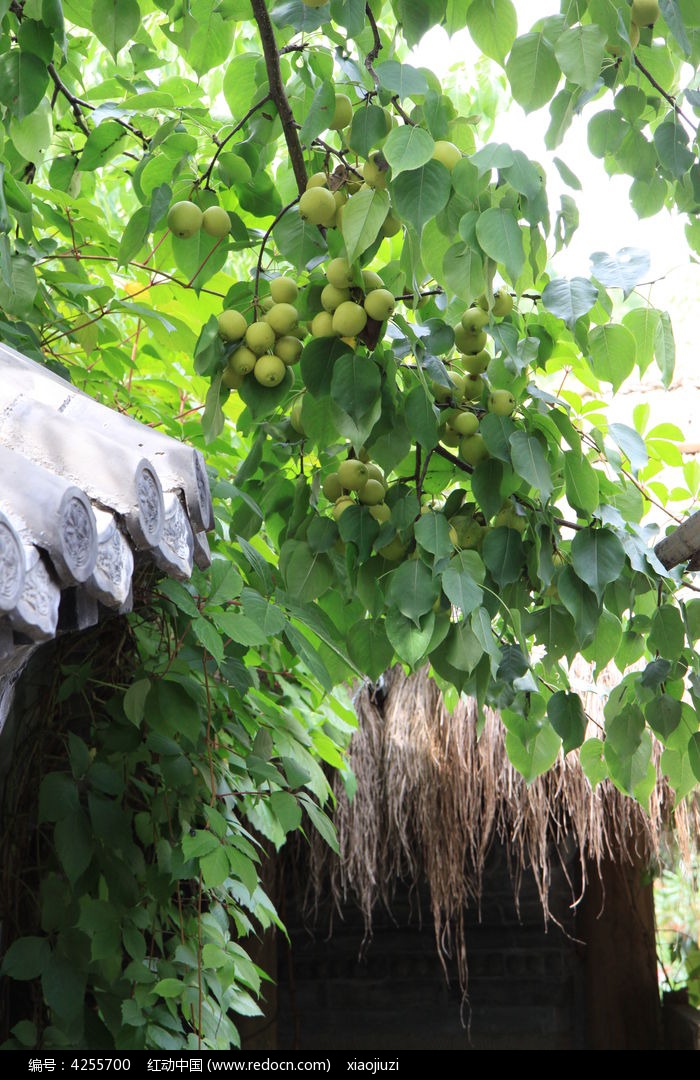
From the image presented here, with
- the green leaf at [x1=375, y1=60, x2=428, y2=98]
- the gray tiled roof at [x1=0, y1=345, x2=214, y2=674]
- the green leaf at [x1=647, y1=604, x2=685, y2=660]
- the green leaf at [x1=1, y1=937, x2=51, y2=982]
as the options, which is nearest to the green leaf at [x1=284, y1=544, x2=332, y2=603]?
the gray tiled roof at [x1=0, y1=345, x2=214, y2=674]

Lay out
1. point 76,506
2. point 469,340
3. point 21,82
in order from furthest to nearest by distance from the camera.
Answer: point 469,340 < point 21,82 < point 76,506

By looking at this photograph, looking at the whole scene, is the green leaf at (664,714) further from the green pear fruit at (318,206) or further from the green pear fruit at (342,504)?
the green pear fruit at (318,206)

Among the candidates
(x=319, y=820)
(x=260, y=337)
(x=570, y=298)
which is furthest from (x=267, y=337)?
(x=319, y=820)

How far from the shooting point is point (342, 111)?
1.08 metres

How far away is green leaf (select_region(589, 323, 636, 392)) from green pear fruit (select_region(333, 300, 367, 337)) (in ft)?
0.91

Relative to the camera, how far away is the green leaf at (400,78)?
0.86 meters

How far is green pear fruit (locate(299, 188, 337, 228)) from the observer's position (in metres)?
1.03

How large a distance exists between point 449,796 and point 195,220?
2.48 m

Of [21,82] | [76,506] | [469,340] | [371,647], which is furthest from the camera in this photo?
[371,647]

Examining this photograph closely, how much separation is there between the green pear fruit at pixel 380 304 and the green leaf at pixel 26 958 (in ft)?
3.71

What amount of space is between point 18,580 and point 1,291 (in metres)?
0.76

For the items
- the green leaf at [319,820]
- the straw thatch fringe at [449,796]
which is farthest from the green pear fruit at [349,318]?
the straw thatch fringe at [449,796]

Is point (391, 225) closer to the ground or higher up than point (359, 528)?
higher up

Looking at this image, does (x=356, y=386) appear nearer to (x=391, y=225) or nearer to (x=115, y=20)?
(x=391, y=225)
